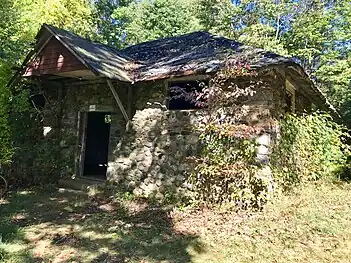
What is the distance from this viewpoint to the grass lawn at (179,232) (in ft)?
15.0

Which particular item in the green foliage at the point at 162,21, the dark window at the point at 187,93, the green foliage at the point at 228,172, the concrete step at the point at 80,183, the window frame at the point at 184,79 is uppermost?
the green foliage at the point at 162,21

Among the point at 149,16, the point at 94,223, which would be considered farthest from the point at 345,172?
the point at 149,16

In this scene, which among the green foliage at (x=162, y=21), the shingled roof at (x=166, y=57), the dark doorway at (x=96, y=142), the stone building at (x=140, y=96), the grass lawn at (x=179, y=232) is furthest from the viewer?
the green foliage at (x=162, y=21)

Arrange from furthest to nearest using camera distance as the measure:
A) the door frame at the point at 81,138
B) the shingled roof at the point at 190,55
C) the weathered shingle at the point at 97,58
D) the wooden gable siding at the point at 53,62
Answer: the door frame at the point at 81,138 → the wooden gable siding at the point at 53,62 → the weathered shingle at the point at 97,58 → the shingled roof at the point at 190,55

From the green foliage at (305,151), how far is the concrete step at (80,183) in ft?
15.4

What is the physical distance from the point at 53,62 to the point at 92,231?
179 inches

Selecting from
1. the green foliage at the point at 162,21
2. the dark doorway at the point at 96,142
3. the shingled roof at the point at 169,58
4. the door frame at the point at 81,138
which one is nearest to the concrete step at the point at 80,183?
the door frame at the point at 81,138

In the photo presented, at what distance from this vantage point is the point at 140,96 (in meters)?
8.23

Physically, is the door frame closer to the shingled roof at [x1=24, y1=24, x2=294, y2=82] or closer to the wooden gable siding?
the wooden gable siding

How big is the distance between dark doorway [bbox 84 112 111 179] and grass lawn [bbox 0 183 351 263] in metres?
4.02

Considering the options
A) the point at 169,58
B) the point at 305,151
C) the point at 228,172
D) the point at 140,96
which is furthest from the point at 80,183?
the point at 305,151

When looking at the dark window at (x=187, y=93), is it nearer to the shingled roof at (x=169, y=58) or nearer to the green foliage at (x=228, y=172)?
the shingled roof at (x=169, y=58)

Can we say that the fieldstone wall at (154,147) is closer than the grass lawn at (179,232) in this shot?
No

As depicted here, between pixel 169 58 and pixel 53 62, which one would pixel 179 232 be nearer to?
pixel 169 58
